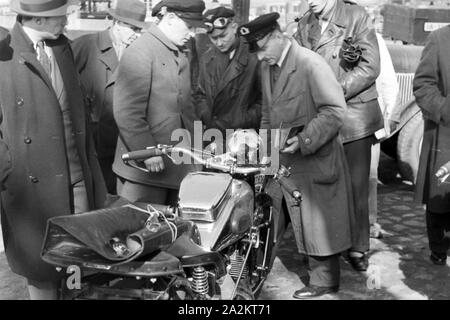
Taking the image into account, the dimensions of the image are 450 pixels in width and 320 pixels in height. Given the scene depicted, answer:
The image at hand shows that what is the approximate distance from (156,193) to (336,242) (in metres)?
1.19

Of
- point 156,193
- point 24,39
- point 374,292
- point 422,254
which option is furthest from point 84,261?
point 422,254

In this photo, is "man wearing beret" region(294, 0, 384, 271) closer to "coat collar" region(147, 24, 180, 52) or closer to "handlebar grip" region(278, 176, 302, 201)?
"coat collar" region(147, 24, 180, 52)

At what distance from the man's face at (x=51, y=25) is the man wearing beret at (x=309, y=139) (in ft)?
3.56

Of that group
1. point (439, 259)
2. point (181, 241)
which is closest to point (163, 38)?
point (181, 241)

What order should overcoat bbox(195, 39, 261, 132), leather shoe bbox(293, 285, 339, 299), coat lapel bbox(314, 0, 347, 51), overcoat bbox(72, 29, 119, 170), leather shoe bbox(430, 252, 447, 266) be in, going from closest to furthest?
leather shoe bbox(293, 285, 339, 299) → coat lapel bbox(314, 0, 347, 51) → overcoat bbox(195, 39, 261, 132) → leather shoe bbox(430, 252, 447, 266) → overcoat bbox(72, 29, 119, 170)

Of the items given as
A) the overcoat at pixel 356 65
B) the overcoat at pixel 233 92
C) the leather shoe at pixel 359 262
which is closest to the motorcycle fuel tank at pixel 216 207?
the overcoat at pixel 233 92

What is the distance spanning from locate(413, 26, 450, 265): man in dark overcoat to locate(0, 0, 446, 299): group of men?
375mm

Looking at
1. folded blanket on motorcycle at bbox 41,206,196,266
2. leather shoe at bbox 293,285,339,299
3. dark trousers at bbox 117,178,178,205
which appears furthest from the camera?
leather shoe at bbox 293,285,339,299

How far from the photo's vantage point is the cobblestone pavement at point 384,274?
468 cm

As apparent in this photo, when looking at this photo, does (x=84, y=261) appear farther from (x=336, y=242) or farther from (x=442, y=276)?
(x=442, y=276)

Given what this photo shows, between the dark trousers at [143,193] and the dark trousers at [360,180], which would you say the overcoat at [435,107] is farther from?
the dark trousers at [143,193]

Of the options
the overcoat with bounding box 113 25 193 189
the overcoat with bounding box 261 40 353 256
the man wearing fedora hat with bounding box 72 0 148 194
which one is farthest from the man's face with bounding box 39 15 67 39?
the man wearing fedora hat with bounding box 72 0 148 194

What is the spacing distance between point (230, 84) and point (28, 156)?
1.97 m

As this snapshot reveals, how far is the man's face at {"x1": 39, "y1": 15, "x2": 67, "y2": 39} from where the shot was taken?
3.55 meters
